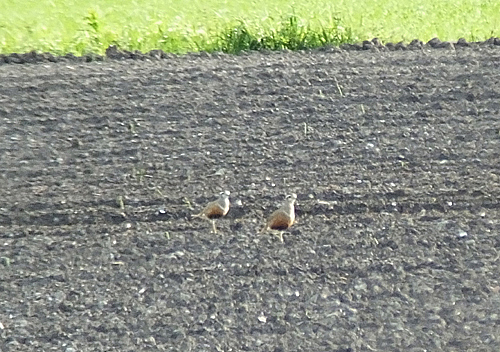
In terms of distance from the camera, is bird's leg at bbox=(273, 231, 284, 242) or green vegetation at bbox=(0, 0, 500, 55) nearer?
bird's leg at bbox=(273, 231, 284, 242)

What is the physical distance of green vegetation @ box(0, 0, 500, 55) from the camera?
21.0 ft

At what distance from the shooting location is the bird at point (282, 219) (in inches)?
146

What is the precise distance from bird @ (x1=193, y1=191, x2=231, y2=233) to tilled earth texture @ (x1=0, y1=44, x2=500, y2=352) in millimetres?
60

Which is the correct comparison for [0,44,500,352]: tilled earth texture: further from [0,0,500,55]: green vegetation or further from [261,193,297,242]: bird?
[0,0,500,55]: green vegetation

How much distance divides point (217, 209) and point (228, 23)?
387cm

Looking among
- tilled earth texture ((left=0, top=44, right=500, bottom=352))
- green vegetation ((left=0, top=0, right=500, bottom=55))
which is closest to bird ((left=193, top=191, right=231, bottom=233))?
tilled earth texture ((left=0, top=44, right=500, bottom=352))

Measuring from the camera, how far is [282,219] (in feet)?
12.2

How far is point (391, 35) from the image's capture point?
6711 mm

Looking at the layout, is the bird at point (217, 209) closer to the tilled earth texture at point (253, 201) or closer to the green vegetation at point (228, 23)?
the tilled earth texture at point (253, 201)

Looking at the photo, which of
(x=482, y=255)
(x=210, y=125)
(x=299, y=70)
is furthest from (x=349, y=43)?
(x=482, y=255)

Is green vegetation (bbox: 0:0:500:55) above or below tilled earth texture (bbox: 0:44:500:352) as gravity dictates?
above

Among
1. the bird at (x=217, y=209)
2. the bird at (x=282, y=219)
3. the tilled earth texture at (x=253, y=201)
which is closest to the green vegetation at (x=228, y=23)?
the tilled earth texture at (x=253, y=201)

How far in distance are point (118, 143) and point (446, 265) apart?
91.3 inches

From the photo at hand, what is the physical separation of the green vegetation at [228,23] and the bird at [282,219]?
2.82 metres
